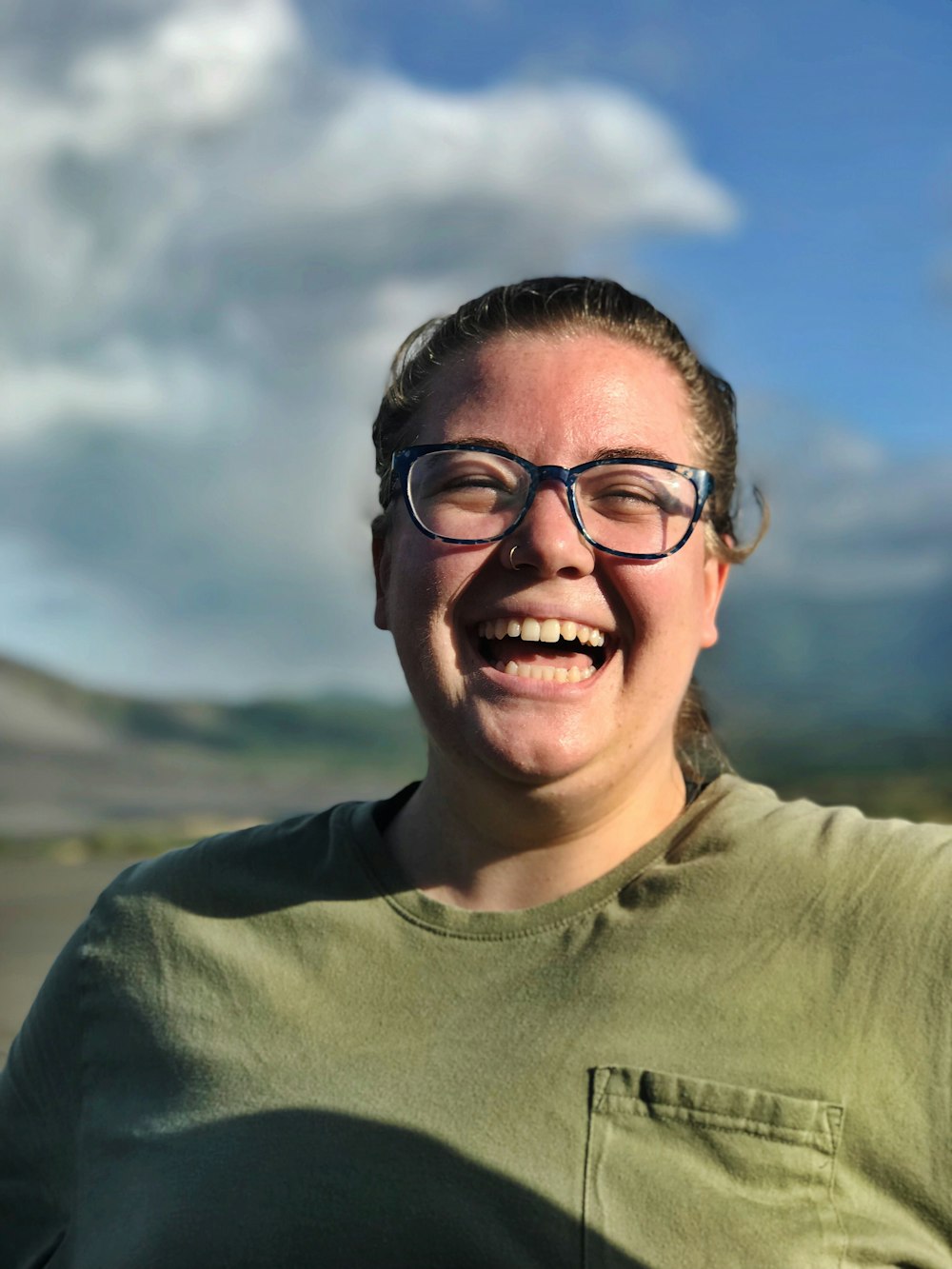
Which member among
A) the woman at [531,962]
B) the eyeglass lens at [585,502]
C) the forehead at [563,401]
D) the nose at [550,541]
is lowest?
the woman at [531,962]

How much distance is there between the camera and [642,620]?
1.73 meters

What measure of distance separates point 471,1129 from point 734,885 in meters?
0.45

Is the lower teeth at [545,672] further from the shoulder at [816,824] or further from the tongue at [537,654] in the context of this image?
the shoulder at [816,824]

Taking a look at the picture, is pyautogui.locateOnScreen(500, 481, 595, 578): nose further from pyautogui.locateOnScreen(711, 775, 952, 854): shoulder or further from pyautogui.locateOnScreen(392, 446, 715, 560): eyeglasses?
pyautogui.locateOnScreen(711, 775, 952, 854): shoulder

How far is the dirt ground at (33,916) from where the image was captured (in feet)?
14.3

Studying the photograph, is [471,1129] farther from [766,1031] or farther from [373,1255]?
[766,1031]

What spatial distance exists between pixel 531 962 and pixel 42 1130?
833 mm

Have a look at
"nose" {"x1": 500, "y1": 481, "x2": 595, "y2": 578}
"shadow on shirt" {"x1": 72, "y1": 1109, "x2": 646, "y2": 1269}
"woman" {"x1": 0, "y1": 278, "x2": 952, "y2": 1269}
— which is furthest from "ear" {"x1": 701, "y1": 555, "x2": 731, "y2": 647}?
"shadow on shirt" {"x1": 72, "y1": 1109, "x2": 646, "y2": 1269}

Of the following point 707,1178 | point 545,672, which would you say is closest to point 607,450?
point 545,672

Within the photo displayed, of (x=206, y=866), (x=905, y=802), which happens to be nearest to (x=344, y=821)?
(x=206, y=866)

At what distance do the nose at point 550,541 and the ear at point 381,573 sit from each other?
1.08ft

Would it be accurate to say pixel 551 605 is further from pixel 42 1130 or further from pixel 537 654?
pixel 42 1130

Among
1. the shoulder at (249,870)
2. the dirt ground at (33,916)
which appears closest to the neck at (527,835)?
the shoulder at (249,870)

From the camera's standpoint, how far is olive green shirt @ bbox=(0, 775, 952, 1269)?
1.50 meters
